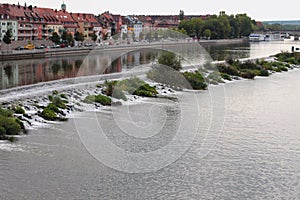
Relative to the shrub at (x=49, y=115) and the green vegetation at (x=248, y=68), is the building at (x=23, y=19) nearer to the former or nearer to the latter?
the green vegetation at (x=248, y=68)

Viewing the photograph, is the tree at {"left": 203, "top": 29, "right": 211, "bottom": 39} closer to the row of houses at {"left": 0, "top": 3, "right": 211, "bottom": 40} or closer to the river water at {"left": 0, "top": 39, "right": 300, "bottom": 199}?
the row of houses at {"left": 0, "top": 3, "right": 211, "bottom": 40}

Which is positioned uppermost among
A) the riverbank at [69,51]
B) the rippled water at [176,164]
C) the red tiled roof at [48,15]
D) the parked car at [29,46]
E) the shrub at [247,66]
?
the red tiled roof at [48,15]

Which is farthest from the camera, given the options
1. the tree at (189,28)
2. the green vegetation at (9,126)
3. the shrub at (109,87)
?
the tree at (189,28)

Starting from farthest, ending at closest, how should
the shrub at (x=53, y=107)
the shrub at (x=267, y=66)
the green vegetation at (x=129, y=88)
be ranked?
the shrub at (x=267, y=66)
the green vegetation at (x=129, y=88)
the shrub at (x=53, y=107)

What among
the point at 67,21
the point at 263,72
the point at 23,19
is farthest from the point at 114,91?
the point at 67,21

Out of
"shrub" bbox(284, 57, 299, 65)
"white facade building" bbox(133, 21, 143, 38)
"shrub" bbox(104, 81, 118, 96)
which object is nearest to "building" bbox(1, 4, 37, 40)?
"shrub" bbox(284, 57, 299, 65)

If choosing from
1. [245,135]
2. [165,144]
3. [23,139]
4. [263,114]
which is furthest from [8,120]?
[263,114]

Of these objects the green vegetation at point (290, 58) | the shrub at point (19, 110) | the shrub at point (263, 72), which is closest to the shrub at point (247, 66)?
the shrub at point (263, 72)

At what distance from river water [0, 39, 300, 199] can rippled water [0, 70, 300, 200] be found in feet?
0.05

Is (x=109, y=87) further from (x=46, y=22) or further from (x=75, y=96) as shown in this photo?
(x=46, y=22)

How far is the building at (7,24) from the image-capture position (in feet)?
122

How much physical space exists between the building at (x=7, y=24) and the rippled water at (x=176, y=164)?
996 inches

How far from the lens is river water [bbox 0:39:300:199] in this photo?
837 centimetres

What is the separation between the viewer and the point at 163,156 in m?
10.2
